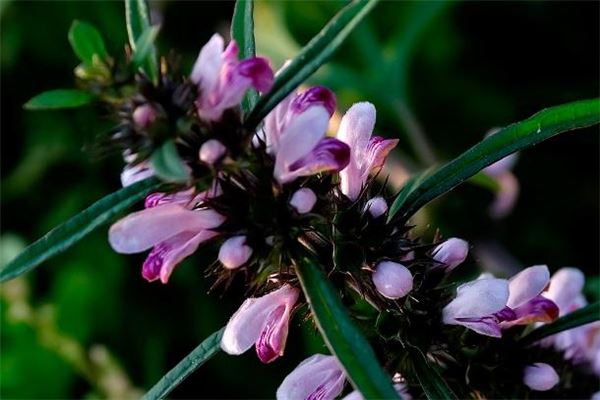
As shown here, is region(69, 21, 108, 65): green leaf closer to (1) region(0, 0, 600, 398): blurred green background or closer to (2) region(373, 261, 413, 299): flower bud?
(2) region(373, 261, 413, 299): flower bud

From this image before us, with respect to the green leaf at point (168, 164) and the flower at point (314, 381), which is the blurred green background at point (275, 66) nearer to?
the flower at point (314, 381)

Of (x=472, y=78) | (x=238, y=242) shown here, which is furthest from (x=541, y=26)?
(x=238, y=242)

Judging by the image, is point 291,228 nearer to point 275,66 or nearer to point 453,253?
point 453,253

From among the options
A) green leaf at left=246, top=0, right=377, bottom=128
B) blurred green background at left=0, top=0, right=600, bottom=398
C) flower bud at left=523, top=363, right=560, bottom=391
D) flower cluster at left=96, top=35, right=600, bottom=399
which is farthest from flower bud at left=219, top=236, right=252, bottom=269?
blurred green background at left=0, top=0, right=600, bottom=398

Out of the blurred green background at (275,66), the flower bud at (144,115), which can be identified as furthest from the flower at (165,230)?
the blurred green background at (275,66)


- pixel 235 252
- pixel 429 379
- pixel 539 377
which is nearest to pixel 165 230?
pixel 235 252
